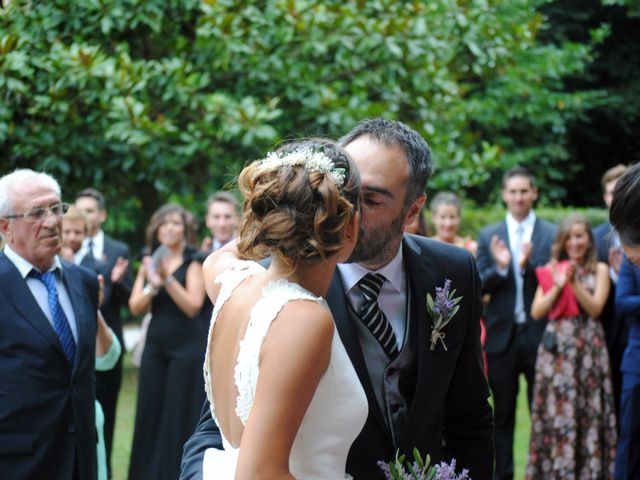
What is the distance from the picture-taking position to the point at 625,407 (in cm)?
606

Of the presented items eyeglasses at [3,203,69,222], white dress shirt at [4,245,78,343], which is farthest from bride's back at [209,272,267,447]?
eyeglasses at [3,203,69,222]

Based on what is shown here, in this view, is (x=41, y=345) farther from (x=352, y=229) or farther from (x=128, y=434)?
(x=128, y=434)

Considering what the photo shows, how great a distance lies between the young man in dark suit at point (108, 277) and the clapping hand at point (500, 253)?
3215mm

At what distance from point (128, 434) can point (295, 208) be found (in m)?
9.14

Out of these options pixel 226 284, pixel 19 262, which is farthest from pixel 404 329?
pixel 19 262

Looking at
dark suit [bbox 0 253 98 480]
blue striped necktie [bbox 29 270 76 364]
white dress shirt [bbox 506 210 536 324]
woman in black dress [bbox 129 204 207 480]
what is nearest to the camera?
dark suit [bbox 0 253 98 480]

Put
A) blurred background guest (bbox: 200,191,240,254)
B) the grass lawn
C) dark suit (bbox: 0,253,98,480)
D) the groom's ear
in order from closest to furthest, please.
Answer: the groom's ear → dark suit (bbox: 0,253,98,480) → blurred background guest (bbox: 200,191,240,254) → the grass lawn

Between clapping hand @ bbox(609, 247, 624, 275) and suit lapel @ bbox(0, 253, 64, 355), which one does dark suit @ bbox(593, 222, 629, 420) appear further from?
suit lapel @ bbox(0, 253, 64, 355)

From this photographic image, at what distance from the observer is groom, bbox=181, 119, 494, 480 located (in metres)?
3.10

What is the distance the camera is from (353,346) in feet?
10.1

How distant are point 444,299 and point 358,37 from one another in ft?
26.4

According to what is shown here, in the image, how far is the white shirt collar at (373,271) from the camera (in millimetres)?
3248

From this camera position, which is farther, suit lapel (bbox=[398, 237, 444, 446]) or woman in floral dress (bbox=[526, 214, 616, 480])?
woman in floral dress (bbox=[526, 214, 616, 480])

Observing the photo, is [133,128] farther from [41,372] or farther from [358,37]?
[41,372]
